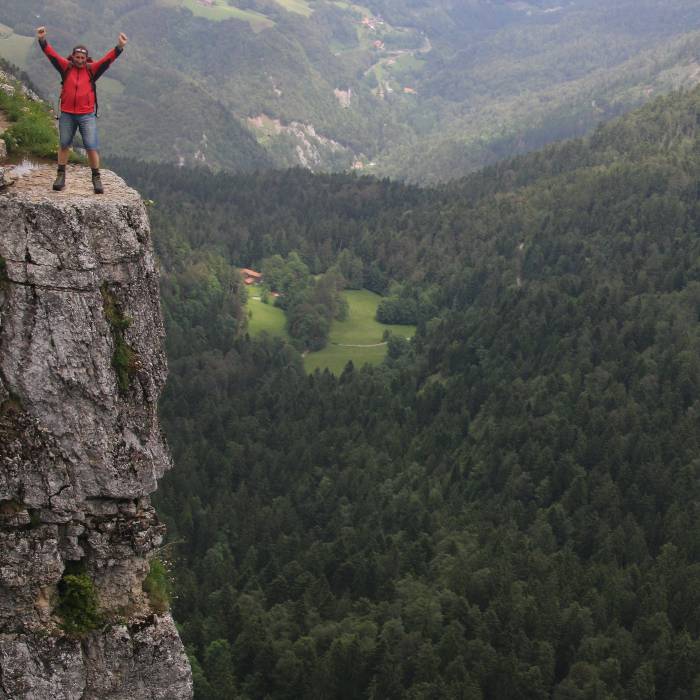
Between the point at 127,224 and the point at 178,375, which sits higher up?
the point at 127,224

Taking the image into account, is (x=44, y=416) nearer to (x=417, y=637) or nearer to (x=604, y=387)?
(x=417, y=637)

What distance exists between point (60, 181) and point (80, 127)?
330 cm

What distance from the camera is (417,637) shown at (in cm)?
9512

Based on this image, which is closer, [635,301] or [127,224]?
[127,224]

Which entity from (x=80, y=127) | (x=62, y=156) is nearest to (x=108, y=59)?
(x=80, y=127)

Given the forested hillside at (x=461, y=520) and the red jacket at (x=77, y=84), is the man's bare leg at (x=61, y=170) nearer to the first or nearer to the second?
the red jacket at (x=77, y=84)

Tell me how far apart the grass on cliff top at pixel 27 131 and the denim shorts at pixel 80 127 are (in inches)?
111

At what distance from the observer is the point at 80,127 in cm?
4097

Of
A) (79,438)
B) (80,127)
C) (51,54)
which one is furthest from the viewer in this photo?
(80,127)

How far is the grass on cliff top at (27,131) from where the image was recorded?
42.9 metres

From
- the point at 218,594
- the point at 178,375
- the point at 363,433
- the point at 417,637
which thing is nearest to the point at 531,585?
the point at 417,637

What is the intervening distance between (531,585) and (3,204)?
82519 mm

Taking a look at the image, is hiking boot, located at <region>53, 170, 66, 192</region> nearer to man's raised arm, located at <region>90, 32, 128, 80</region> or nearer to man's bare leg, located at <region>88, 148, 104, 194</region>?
man's bare leg, located at <region>88, 148, 104, 194</region>

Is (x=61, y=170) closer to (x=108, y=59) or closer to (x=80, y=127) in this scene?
(x=80, y=127)
